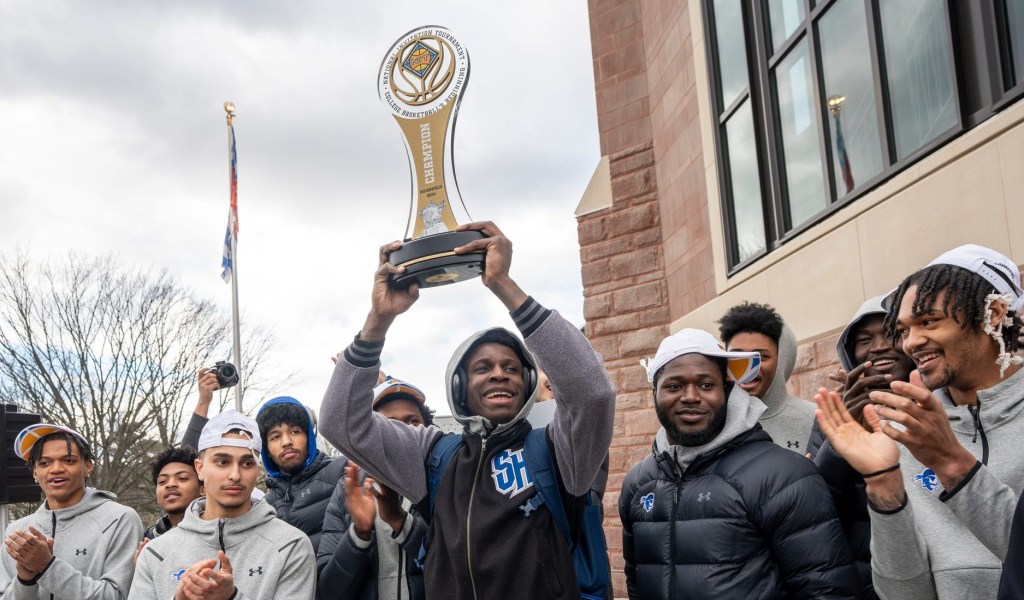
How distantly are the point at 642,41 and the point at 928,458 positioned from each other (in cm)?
715

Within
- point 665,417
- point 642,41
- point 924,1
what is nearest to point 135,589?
point 665,417

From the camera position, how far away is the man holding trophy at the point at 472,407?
106 inches

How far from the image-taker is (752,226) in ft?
21.3

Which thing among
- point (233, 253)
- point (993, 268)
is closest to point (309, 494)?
point (993, 268)

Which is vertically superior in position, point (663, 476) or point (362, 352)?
point (362, 352)

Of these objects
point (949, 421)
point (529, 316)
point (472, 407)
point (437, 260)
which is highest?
point (437, 260)

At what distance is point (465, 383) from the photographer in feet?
10.0

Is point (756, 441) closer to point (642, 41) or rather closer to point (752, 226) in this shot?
point (752, 226)

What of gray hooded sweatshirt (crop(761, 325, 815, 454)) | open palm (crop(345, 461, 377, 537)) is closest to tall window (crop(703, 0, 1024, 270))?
gray hooded sweatshirt (crop(761, 325, 815, 454))

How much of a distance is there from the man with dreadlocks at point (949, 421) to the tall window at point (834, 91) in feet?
5.21

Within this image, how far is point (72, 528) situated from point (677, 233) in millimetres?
5172

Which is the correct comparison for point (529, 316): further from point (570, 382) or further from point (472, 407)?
point (472, 407)

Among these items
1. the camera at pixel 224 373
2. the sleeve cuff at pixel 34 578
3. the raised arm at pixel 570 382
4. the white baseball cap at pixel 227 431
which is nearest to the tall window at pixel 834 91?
the raised arm at pixel 570 382

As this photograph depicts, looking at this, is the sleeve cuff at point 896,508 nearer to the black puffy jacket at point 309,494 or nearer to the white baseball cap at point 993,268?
the white baseball cap at point 993,268
